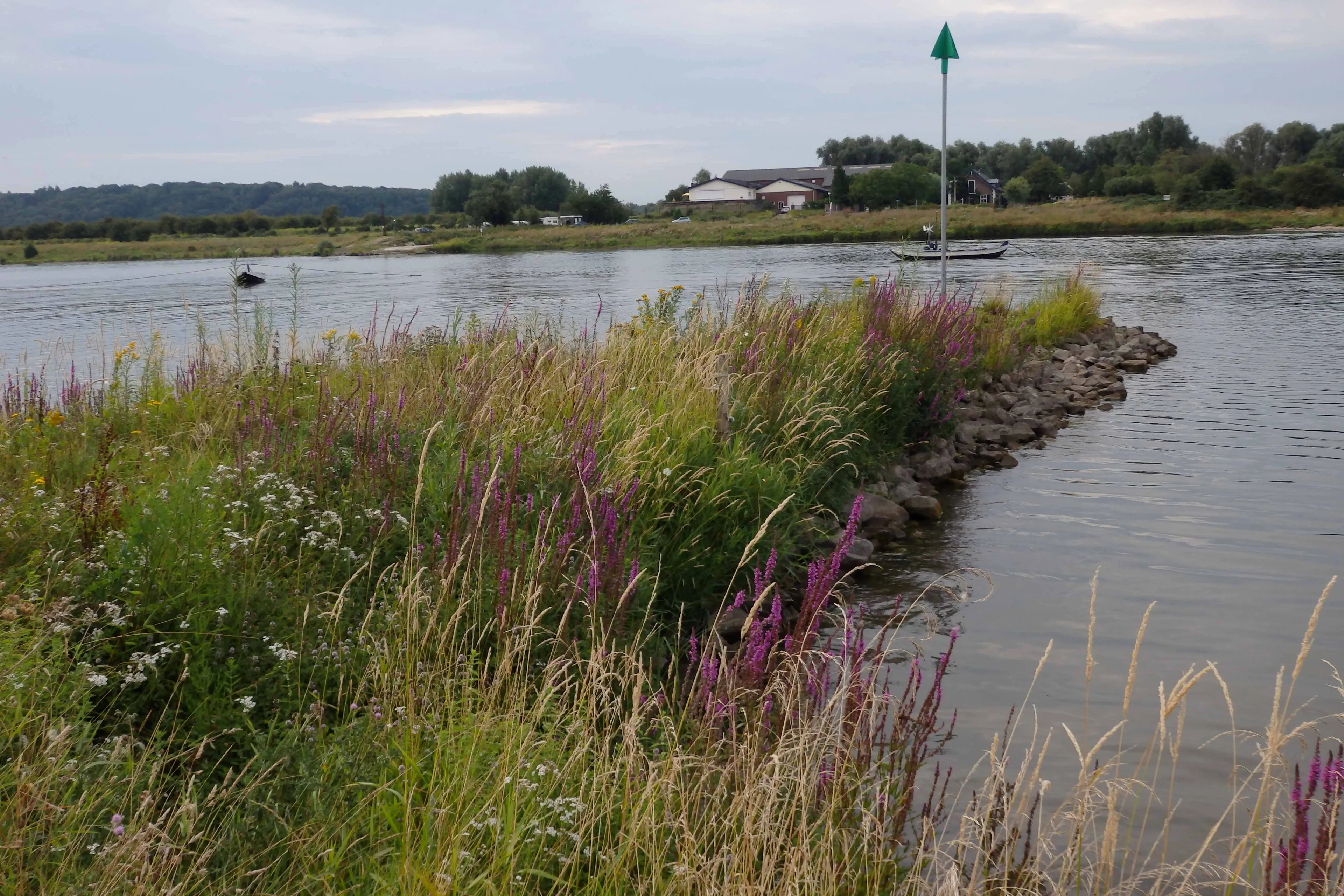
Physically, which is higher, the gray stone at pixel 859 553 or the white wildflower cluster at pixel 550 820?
the white wildflower cluster at pixel 550 820

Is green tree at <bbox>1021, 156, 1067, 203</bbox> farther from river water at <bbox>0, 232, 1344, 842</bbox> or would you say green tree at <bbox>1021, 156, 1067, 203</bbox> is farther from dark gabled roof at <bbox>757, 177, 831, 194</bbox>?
river water at <bbox>0, 232, 1344, 842</bbox>

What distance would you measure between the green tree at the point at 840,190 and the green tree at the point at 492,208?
3289 cm

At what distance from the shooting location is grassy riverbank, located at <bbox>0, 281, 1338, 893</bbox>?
111 inches

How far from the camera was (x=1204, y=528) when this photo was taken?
27.1 ft

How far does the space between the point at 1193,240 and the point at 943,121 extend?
51617mm

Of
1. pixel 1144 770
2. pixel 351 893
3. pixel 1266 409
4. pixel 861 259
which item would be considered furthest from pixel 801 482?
pixel 861 259

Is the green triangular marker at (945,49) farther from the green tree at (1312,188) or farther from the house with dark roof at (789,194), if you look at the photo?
the house with dark roof at (789,194)

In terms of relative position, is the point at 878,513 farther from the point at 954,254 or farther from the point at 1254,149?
the point at 1254,149

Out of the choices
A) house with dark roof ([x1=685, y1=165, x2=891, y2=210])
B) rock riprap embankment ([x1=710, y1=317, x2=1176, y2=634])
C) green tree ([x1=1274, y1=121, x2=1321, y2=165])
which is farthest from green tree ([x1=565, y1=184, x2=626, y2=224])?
rock riprap embankment ([x1=710, y1=317, x2=1176, y2=634])

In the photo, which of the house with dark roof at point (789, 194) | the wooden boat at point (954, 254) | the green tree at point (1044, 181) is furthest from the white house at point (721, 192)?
the wooden boat at point (954, 254)

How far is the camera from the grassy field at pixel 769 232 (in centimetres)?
6875

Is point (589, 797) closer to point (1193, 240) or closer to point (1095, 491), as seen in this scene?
point (1095, 491)

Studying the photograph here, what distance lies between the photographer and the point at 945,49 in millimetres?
13867

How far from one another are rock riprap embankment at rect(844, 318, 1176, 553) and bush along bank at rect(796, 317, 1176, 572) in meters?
0.01
